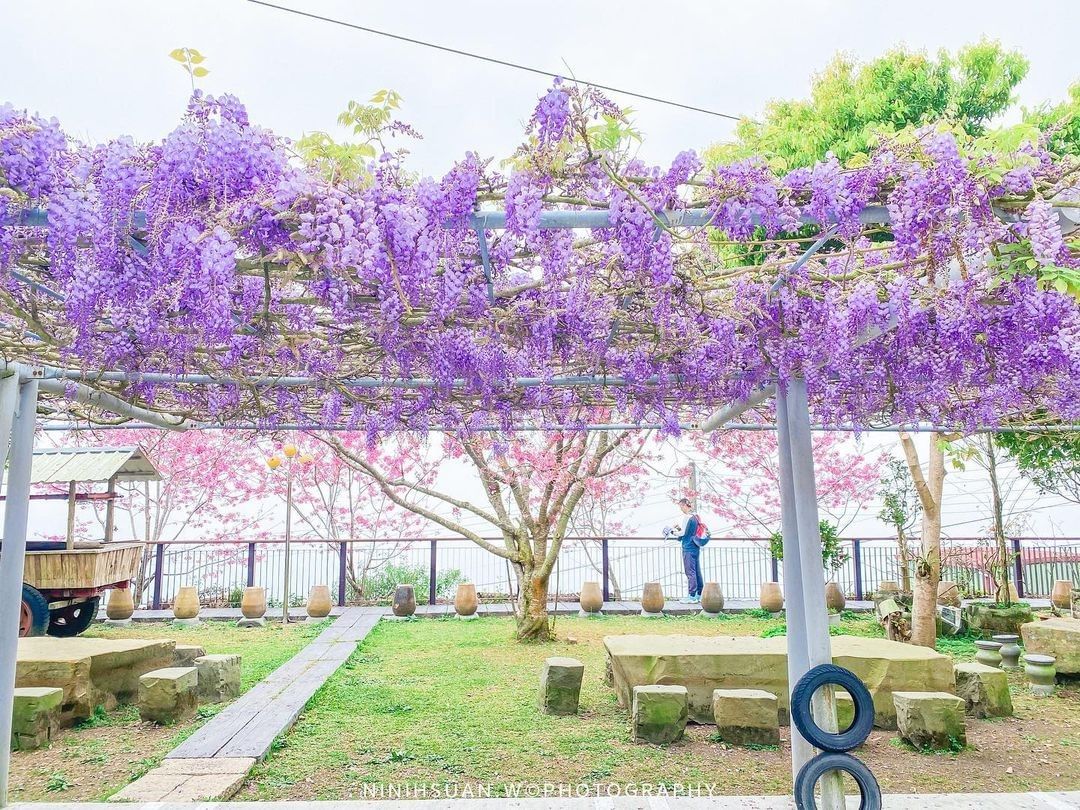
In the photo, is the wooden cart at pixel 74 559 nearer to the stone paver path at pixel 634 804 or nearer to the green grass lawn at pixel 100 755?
the green grass lawn at pixel 100 755

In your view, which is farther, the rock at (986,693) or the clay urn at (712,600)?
the clay urn at (712,600)

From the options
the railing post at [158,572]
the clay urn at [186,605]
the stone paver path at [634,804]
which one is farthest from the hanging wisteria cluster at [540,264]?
the railing post at [158,572]

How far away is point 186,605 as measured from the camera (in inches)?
396

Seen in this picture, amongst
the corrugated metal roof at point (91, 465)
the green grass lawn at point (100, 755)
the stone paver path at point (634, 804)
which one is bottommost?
the stone paver path at point (634, 804)

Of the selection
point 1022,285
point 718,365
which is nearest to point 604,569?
point 718,365

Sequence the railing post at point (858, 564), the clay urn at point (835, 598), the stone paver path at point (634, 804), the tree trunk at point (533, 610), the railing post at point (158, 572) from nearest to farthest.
A: the stone paver path at point (634, 804), the tree trunk at point (533, 610), the clay urn at point (835, 598), the railing post at point (158, 572), the railing post at point (858, 564)

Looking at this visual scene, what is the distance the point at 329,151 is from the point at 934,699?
4.52 metres

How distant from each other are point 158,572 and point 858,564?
397 inches

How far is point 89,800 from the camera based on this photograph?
3893 millimetres

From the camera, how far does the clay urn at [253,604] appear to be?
33.0ft

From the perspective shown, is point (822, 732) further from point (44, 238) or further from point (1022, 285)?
point (44, 238)

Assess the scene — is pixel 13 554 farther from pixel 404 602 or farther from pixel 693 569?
pixel 693 569

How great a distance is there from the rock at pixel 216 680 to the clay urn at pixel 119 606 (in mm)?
4666

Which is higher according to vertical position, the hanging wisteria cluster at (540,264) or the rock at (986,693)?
the hanging wisteria cluster at (540,264)
